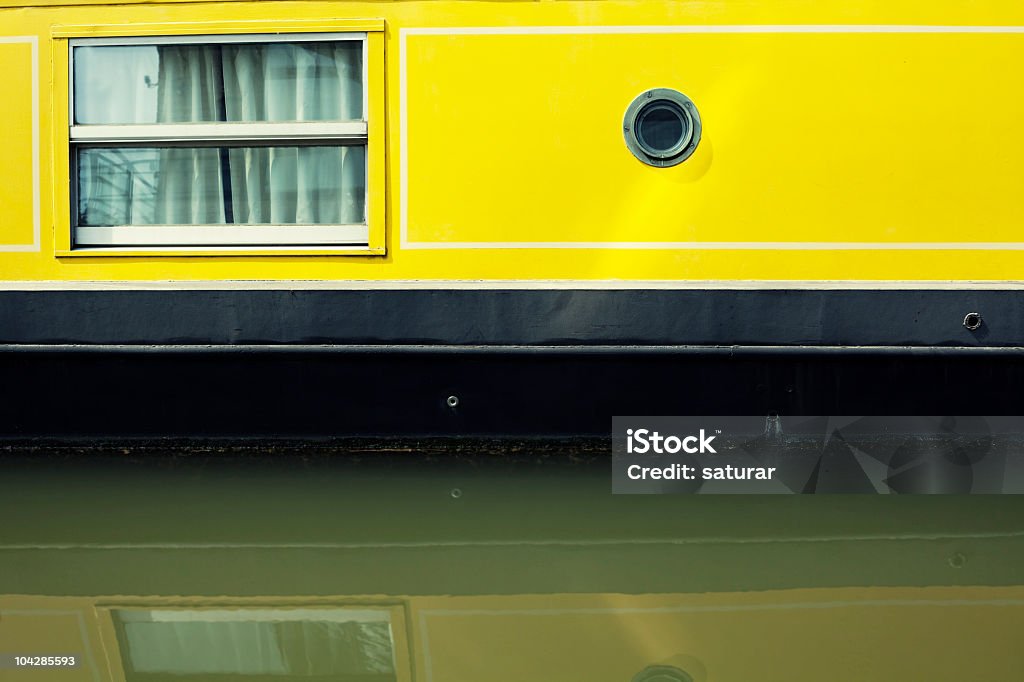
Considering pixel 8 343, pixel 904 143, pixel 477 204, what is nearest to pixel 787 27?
pixel 904 143

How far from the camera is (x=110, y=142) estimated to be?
3094 millimetres

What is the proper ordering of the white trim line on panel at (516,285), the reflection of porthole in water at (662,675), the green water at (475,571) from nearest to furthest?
the reflection of porthole in water at (662,675) < the green water at (475,571) < the white trim line on panel at (516,285)

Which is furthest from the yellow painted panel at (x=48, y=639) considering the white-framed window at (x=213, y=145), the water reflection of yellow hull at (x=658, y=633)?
the white-framed window at (x=213, y=145)

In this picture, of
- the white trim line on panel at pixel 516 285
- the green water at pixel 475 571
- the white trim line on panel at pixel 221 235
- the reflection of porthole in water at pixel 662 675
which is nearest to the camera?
the reflection of porthole in water at pixel 662 675

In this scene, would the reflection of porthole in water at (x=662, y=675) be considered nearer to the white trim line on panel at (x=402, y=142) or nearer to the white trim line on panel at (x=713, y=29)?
the white trim line on panel at (x=402, y=142)

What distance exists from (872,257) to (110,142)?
259 centimetres

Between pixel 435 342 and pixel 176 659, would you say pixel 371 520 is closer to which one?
pixel 435 342

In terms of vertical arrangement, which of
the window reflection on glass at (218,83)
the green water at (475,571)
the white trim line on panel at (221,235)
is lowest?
the green water at (475,571)

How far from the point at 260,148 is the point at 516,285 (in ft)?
3.30

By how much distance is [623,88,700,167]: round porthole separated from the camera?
301 centimetres

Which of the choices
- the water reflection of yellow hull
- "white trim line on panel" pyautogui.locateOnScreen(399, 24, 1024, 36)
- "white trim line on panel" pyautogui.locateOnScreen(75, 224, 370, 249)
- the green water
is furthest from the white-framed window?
the water reflection of yellow hull

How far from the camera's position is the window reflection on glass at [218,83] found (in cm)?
309

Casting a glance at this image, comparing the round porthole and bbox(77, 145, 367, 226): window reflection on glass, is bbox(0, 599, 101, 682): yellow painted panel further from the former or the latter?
the round porthole

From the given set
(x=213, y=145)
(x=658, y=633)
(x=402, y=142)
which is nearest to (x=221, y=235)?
(x=213, y=145)
